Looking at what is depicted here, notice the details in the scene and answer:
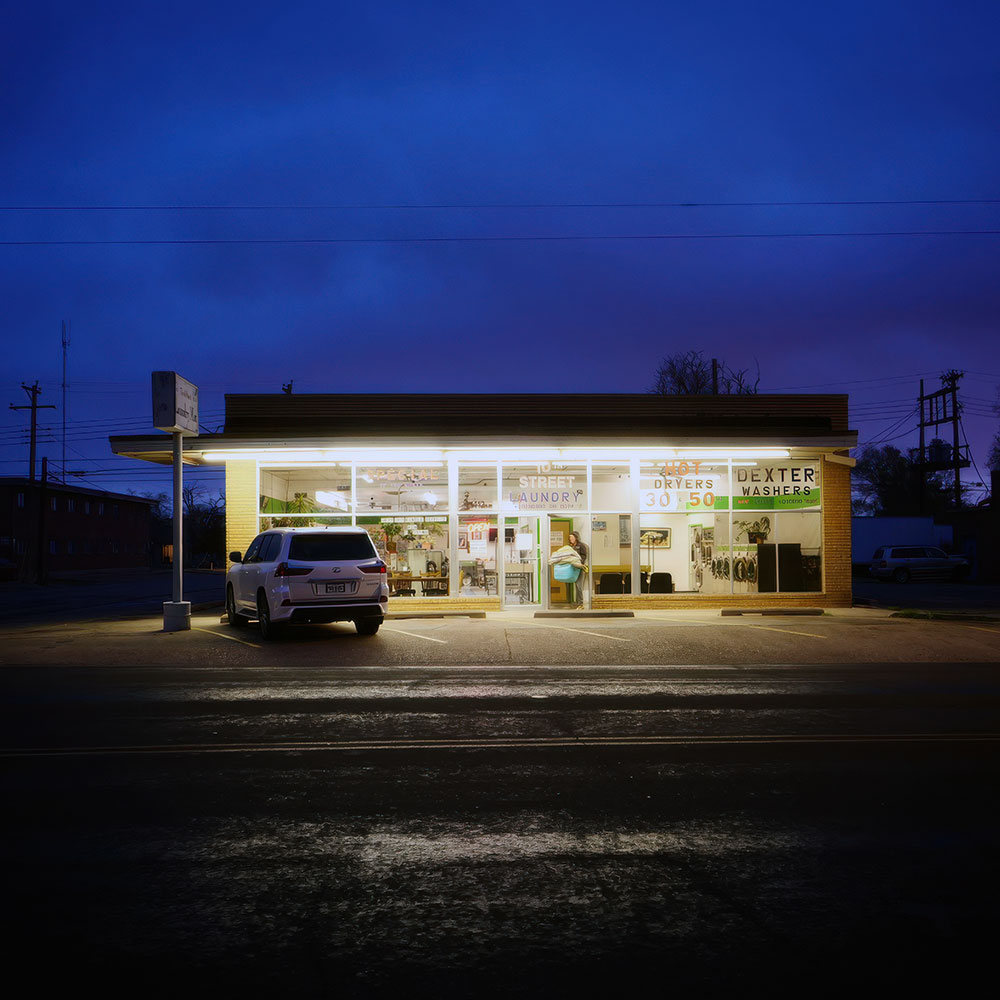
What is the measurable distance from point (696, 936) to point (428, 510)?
19.0m

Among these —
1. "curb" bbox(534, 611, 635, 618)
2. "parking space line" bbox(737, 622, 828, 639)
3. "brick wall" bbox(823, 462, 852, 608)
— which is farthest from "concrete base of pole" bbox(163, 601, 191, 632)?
"brick wall" bbox(823, 462, 852, 608)

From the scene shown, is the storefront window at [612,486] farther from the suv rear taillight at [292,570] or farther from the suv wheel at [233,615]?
the suv rear taillight at [292,570]

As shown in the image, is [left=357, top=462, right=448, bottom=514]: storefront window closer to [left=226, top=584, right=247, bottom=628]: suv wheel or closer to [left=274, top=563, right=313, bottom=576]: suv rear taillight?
[left=226, top=584, right=247, bottom=628]: suv wheel

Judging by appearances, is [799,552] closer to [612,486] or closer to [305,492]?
[612,486]

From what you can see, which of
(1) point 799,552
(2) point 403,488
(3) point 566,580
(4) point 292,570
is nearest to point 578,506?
(3) point 566,580

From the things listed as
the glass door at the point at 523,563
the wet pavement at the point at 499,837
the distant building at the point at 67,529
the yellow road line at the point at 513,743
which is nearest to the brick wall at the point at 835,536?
the glass door at the point at 523,563

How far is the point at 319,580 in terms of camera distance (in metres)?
15.6

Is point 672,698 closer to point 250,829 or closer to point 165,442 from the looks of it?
point 250,829

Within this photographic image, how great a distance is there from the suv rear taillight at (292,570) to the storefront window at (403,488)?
280 inches

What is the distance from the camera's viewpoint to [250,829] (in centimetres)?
513

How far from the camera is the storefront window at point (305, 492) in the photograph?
2269 centimetres

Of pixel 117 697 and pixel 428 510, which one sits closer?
pixel 117 697

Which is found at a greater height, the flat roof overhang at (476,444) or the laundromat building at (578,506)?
the flat roof overhang at (476,444)

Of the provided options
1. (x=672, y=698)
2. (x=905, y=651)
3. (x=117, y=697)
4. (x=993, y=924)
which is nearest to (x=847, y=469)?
(x=905, y=651)
